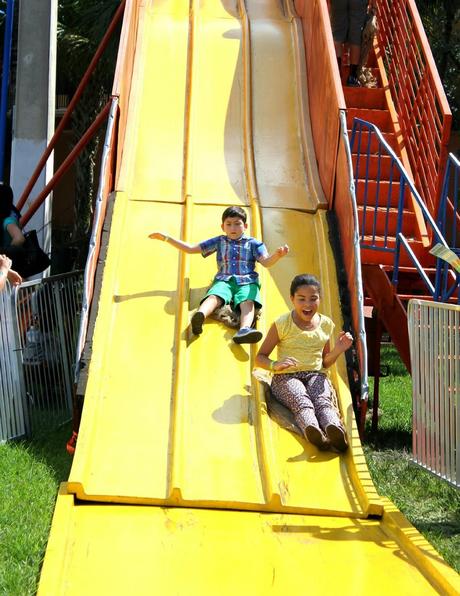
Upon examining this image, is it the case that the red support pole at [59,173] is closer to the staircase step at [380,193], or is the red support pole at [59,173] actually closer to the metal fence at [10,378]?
the staircase step at [380,193]

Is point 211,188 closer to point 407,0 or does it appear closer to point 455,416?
point 407,0

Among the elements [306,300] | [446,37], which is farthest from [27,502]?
[446,37]

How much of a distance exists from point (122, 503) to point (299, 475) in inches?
44.3

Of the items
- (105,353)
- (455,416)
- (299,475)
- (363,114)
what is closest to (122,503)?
(299,475)

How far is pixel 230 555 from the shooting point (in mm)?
4938

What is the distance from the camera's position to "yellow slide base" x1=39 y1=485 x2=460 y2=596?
4.56 meters

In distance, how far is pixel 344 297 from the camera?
7.59 metres

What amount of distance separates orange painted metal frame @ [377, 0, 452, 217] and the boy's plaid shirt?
190 cm

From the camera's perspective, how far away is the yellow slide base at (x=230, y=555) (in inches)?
180

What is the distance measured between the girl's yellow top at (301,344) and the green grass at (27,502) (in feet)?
5.48

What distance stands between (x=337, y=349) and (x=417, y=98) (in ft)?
13.2

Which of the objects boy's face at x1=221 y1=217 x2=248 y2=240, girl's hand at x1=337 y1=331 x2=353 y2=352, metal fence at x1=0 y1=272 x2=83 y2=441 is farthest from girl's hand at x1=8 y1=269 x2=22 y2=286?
girl's hand at x1=337 y1=331 x2=353 y2=352

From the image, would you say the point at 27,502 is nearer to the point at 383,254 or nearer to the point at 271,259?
the point at 271,259

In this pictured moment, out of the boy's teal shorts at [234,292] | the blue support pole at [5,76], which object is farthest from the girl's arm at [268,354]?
the blue support pole at [5,76]
